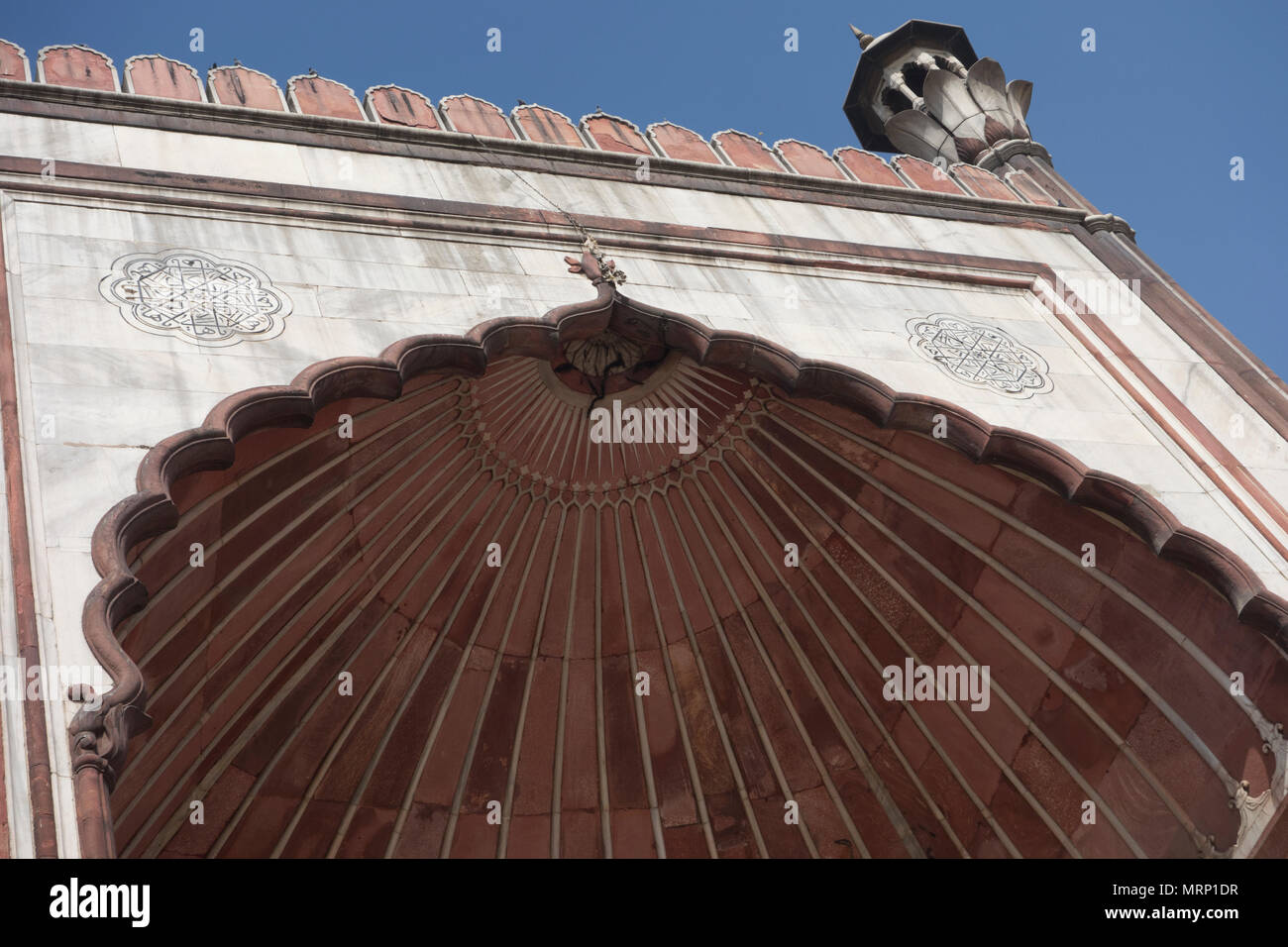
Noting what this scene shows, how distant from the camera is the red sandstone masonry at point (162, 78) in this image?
324 inches

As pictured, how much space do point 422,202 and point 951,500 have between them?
315cm

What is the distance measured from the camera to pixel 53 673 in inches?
193

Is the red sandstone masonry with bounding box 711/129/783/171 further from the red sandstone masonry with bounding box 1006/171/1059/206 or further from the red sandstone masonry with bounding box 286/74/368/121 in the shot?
the red sandstone masonry with bounding box 286/74/368/121

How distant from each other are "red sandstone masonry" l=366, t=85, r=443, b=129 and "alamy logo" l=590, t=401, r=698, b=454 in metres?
1.95

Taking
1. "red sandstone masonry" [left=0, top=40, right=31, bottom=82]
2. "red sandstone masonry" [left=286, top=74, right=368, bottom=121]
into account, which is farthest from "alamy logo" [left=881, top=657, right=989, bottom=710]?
"red sandstone masonry" [left=0, top=40, right=31, bottom=82]

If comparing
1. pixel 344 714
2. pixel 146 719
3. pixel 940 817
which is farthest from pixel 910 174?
pixel 146 719

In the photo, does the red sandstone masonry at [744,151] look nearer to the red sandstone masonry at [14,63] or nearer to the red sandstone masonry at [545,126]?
the red sandstone masonry at [545,126]

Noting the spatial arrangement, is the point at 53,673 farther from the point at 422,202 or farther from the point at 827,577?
the point at 827,577

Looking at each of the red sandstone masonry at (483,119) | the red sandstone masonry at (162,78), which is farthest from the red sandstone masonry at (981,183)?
the red sandstone masonry at (162,78)
